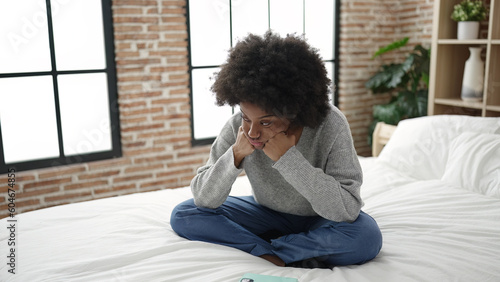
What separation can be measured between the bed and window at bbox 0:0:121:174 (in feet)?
3.68

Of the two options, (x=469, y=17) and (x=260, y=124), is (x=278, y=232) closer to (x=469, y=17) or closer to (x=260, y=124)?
(x=260, y=124)

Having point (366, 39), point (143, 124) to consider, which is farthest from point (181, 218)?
point (366, 39)

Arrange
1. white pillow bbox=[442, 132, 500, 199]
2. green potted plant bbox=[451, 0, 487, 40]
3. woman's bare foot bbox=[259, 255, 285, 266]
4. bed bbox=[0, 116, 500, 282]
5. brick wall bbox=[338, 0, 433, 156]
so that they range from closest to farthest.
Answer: bed bbox=[0, 116, 500, 282] < woman's bare foot bbox=[259, 255, 285, 266] < white pillow bbox=[442, 132, 500, 199] < green potted plant bbox=[451, 0, 487, 40] < brick wall bbox=[338, 0, 433, 156]

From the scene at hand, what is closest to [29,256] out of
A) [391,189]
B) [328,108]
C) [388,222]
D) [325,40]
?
[328,108]

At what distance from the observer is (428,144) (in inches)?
96.9

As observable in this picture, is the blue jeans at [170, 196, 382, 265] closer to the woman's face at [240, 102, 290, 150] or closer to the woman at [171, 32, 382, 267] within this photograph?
the woman at [171, 32, 382, 267]

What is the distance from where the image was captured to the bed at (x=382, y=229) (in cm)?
137

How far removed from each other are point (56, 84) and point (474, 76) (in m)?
2.69

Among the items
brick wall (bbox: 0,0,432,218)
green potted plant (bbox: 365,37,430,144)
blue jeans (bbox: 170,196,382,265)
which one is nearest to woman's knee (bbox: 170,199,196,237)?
blue jeans (bbox: 170,196,382,265)

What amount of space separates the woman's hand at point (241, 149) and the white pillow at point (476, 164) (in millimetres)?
1198

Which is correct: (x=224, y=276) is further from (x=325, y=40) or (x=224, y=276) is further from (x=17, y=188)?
(x=325, y=40)

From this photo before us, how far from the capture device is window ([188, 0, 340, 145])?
133 inches

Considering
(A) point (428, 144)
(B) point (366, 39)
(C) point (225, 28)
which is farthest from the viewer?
(B) point (366, 39)

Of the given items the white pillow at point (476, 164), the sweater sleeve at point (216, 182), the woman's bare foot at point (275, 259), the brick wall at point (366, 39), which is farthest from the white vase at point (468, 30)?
the woman's bare foot at point (275, 259)
